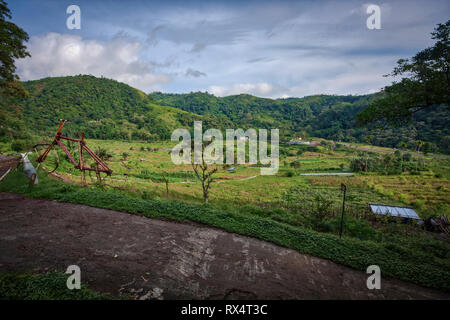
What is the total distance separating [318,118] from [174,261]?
533 ft

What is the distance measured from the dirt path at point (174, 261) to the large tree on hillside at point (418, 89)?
4.59 meters

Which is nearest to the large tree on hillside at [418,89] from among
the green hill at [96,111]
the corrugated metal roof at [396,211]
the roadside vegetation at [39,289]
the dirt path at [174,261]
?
the dirt path at [174,261]

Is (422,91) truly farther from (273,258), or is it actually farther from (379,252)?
(273,258)

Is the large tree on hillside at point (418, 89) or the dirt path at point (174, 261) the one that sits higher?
the large tree on hillside at point (418, 89)

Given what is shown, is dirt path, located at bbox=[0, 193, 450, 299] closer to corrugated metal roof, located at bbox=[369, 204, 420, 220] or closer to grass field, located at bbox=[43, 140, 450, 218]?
grass field, located at bbox=[43, 140, 450, 218]

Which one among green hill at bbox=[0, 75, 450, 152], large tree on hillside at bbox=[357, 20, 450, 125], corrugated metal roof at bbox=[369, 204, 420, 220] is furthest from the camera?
green hill at bbox=[0, 75, 450, 152]

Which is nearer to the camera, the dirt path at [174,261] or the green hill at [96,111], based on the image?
the dirt path at [174,261]

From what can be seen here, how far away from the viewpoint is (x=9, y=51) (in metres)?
14.1

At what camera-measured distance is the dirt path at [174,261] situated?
392 cm

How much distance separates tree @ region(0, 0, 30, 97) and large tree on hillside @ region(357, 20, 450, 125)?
71.9 ft

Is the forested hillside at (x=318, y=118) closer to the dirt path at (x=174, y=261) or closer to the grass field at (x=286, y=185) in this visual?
the grass field at (x=286, y=185)

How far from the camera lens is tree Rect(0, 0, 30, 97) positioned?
45.5 feet

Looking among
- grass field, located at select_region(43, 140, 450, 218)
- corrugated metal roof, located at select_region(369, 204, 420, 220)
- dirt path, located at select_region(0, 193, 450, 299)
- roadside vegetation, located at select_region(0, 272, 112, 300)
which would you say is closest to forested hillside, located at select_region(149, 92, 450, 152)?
grass field, located at select_region(43, 140, 450, 218)

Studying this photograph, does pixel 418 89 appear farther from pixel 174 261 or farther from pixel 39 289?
pixel 39 289
